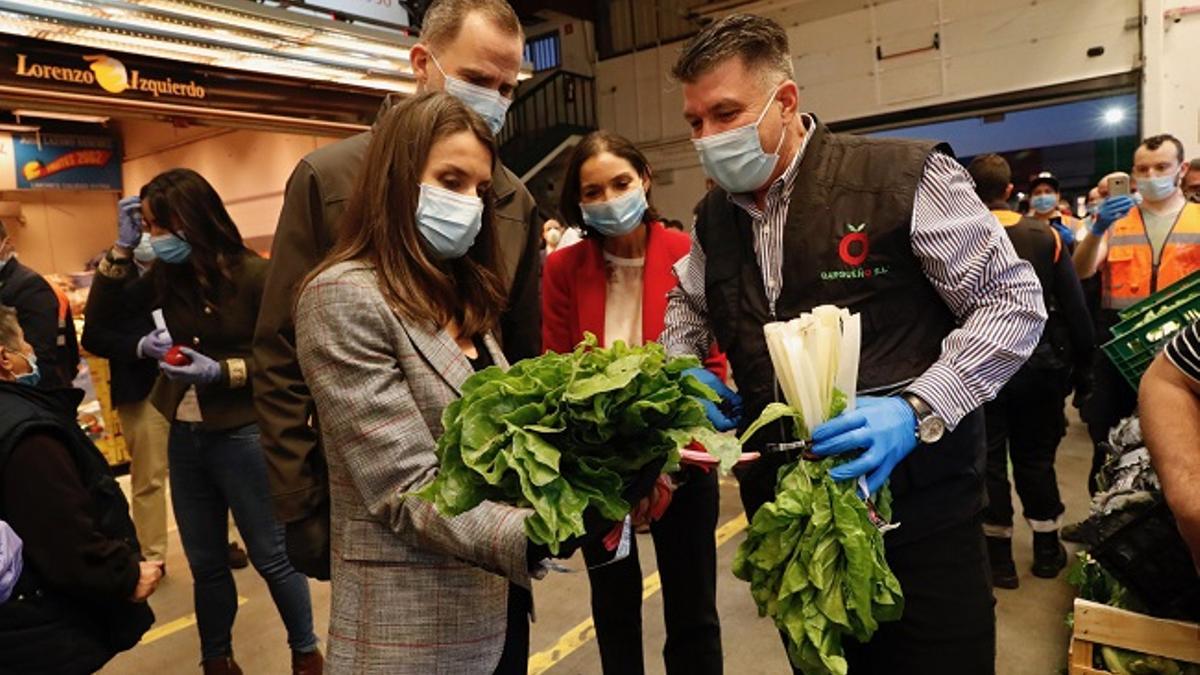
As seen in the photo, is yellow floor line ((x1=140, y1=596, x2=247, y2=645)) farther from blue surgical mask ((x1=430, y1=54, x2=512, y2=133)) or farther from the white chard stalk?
the white chard stalk

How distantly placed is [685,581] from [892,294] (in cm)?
117

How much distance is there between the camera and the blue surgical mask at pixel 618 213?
97.5 inches

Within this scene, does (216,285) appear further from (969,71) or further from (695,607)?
(969,71)

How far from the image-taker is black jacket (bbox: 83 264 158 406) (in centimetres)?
335

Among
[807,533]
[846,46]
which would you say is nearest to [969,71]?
[846,46]

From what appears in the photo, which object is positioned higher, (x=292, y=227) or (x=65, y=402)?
(x=292, y=227)

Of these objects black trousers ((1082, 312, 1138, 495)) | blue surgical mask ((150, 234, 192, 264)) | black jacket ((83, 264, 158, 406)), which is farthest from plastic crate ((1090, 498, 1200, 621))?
black jacket ((83, 264, 158, 406))

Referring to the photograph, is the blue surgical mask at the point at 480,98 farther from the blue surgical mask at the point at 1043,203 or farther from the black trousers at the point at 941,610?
the blue surgical mask at the point at 1043,203

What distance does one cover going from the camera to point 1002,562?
3393 millimetres

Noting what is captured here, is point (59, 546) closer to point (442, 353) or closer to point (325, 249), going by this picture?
point (325, 249)

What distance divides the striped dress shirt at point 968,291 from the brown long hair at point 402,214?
0.72m

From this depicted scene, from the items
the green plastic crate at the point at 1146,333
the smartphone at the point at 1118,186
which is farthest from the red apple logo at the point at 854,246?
the smartphone at the point at 1118,186

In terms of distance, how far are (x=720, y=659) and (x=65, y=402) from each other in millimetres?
2023

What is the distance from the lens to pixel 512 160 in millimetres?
12148
